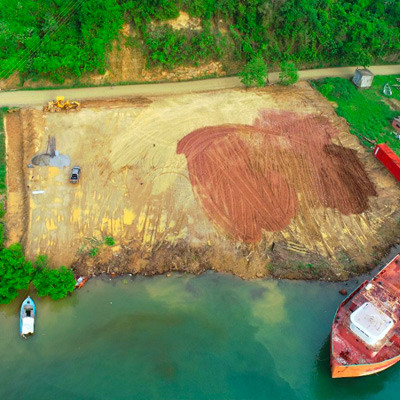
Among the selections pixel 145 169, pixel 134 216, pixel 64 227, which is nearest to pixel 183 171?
pixel 145 169

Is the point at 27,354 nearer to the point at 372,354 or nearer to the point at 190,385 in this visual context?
the point at 190,385

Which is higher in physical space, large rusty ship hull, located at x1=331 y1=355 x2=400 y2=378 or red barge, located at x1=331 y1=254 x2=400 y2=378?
red barge, located at x1=331 y1=254 x2=400 y2=378

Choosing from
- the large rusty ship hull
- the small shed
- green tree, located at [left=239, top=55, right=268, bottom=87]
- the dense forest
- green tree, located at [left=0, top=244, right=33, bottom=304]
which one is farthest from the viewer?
the small shed

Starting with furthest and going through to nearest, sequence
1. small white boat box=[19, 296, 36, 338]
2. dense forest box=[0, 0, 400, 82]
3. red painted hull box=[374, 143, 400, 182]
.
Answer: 1. dense forest box=[0, 0, 400, 82]
2. red painted hull box=[374, 143, 400, 182]
3. small white boat box=[19, 296, 36, 338]

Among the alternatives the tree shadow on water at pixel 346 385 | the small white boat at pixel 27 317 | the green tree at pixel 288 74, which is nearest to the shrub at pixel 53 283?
the small white boat at pixel 27 317

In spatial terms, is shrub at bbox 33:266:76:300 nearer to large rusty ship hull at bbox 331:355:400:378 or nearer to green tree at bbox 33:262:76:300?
green tree at bbox 33:262:76:300

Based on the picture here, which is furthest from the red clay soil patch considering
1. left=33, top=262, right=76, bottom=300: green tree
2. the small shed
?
left=33, top=262, right=76, bottom=300: green tree
